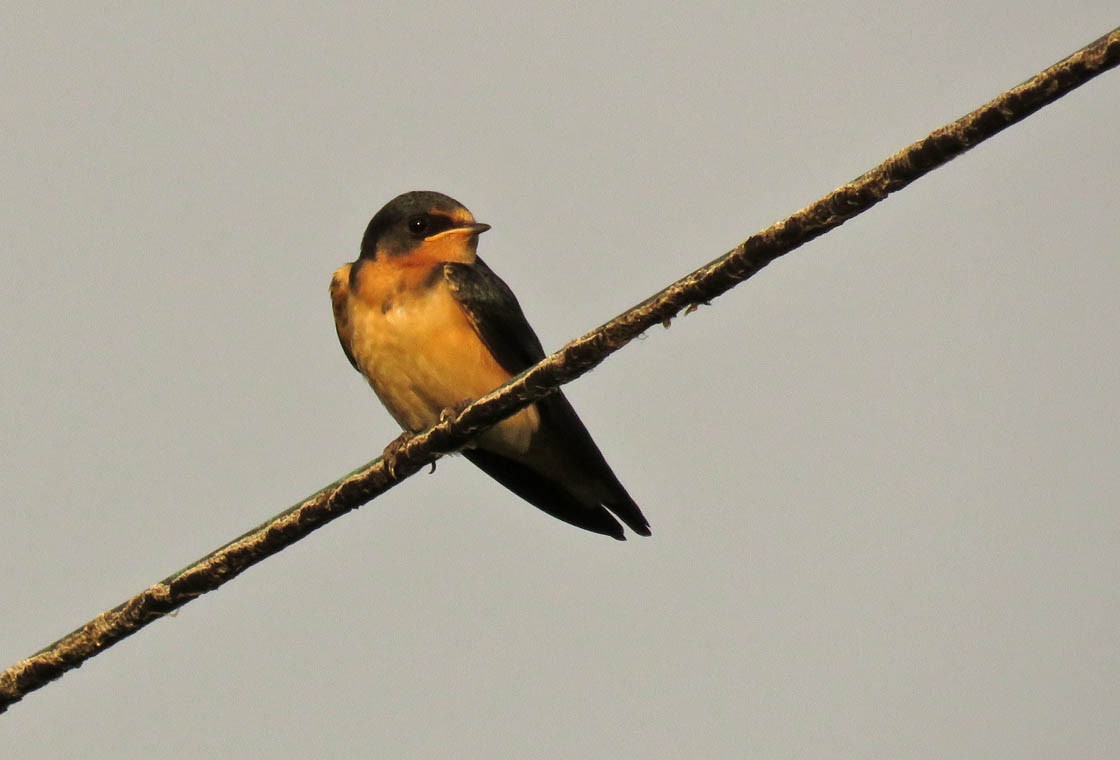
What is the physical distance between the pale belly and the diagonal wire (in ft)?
8.18

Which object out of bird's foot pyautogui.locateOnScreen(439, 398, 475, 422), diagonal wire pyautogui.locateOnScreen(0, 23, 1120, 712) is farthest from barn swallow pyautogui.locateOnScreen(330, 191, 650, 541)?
diagonal wire pyautogui.locateOnScreen(0, 23, 1120, 712)

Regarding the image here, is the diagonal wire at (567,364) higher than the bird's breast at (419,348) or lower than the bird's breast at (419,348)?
lower

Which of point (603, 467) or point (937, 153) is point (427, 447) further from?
point (603, 467)

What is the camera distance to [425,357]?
8031 millimetres

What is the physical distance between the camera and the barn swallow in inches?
318

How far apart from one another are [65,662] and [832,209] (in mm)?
2644

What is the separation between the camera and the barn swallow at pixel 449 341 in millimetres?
8078

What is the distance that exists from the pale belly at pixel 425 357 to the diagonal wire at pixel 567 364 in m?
2.49

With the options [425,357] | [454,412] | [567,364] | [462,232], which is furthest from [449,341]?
[567,364]

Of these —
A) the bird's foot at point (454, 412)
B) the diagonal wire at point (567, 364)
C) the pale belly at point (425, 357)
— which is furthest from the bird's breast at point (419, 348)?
the diagonal wire at point (567, 364)

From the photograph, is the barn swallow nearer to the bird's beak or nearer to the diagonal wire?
the bird's beak

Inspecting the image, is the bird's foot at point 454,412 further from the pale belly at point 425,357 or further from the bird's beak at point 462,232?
the bird's beak at point 462,232

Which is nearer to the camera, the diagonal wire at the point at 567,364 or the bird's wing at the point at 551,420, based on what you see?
the diagonal wire at the point at 567,364

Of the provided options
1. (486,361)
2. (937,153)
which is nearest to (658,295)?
(937,153)
